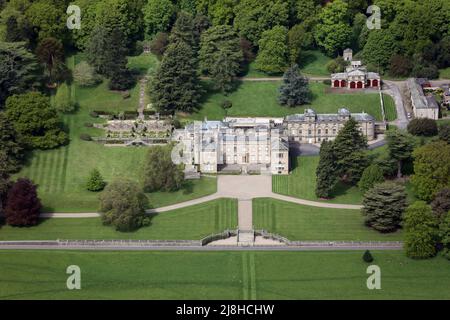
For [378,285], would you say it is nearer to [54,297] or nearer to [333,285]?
[333,285]

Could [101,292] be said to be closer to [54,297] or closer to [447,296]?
[54,297]

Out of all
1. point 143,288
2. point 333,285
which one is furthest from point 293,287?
point 143,288
